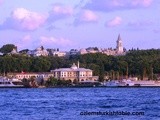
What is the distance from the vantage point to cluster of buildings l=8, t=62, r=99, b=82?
152 meters

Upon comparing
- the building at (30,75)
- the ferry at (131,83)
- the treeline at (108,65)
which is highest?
the treeline at (108,65)

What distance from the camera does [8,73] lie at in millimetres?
156125

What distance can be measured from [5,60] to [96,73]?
62.6 ft

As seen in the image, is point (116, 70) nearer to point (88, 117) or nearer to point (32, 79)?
point (32, 79)

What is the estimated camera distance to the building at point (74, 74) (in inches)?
6117

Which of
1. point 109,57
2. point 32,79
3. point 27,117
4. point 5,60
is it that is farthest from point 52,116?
point 109,57

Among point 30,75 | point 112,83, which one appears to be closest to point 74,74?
point 30,75

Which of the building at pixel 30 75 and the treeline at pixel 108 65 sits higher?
the treeline at pixel 108 65

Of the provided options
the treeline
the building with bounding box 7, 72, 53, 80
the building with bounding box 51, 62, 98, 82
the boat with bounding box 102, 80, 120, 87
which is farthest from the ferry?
the building with bounding box 7, 72, 53, 80

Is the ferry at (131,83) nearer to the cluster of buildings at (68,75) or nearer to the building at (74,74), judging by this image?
the cluster of buildings at (68,75)

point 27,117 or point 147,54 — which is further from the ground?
point 147,54

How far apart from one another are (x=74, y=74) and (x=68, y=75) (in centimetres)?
135

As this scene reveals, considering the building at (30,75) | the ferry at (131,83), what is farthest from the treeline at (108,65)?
the ferry at (131,83)

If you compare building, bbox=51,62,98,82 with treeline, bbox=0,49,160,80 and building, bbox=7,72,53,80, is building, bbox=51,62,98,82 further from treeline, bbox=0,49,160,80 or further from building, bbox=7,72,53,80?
building, bbox=7,72,53,80
